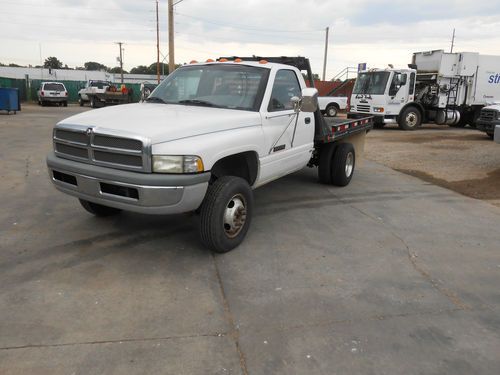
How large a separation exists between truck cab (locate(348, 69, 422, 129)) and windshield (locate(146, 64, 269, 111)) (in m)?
14.4

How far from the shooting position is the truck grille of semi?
12.2 feet

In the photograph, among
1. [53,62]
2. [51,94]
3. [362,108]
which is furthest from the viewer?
[53,62]

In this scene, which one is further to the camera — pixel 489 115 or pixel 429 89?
pixel 429 89

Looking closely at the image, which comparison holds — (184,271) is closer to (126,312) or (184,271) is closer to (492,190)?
(126,312)

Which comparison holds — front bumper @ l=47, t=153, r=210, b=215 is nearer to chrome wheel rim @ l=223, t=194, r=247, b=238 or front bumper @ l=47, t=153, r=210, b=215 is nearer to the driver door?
chrome wheel rim @ l=223, t=194, r=247, b=238

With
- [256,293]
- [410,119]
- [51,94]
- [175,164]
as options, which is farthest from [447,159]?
[51,94]

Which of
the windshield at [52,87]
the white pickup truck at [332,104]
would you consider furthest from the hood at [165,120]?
the windshield at [52,87]

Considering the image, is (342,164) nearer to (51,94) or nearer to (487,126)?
(487,126)

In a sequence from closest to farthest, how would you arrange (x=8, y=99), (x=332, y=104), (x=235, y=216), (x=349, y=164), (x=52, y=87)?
(x=235, y=216)
(x=349, y=164)
(x=8, y=99)
(x=332, y=104)
(x=52, y=87)

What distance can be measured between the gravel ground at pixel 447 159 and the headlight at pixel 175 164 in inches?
216

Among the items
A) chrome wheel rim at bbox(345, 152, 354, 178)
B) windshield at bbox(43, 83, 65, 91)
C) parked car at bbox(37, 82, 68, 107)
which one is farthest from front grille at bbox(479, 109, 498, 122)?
windshield at bbox(43, 83, 65, 91)

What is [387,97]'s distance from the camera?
18.3m

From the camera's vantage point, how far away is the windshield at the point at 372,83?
60.3ft

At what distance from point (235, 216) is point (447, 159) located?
8744 mm
